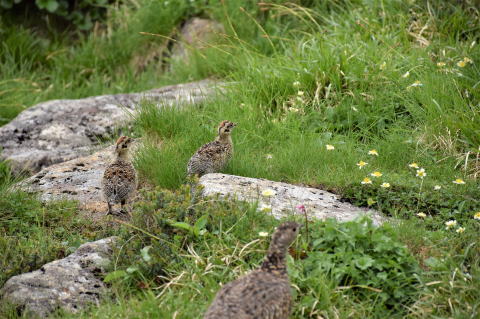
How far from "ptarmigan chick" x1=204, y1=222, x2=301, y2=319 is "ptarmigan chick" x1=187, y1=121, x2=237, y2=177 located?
2.36m

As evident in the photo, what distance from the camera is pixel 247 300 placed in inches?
168

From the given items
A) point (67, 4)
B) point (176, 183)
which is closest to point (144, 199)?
point (176, 183)

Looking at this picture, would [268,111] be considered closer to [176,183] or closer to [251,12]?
[176,183]

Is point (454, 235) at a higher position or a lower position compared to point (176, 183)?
higher

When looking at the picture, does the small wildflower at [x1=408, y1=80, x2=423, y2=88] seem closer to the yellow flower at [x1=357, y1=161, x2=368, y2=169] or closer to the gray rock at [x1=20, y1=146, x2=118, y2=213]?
the yellow flower at [x1=357, y1=161, x2=368, y2=169]

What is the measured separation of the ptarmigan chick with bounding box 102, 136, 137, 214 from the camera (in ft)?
22.0

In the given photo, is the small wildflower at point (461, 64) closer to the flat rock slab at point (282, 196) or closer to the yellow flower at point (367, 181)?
the yellow flower at point (367, 181)

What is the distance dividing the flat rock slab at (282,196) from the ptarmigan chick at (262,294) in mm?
1135

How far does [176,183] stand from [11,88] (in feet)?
17.2

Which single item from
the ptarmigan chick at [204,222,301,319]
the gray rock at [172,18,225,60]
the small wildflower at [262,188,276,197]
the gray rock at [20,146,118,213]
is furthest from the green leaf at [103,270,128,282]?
the gray rock at [172,18,225,60]

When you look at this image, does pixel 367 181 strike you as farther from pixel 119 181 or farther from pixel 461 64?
pixel 119 181

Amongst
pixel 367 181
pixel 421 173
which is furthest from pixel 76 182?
pixel 421 173

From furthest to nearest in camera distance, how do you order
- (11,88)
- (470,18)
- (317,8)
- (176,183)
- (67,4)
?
(67,4) → (11,88) → (317,8) → (470,18) → (176,183)

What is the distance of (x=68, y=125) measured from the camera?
30.8ft
